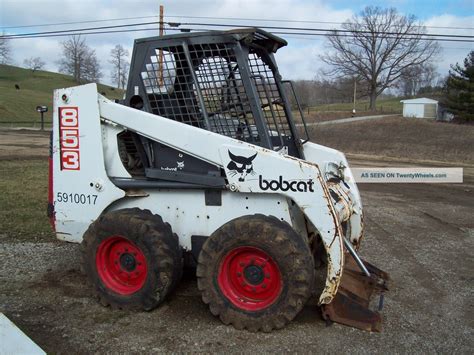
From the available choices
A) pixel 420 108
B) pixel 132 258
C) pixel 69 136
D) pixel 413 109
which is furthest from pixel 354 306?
pixel 413 109

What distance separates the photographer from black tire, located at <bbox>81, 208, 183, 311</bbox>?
162 inches

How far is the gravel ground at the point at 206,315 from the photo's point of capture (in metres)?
3.76

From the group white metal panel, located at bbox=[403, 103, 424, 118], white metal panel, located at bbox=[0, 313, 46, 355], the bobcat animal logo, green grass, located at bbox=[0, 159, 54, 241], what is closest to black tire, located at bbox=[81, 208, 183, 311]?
the bobcat animal logo

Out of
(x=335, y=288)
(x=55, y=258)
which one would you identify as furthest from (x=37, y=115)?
(x=335, y=288)

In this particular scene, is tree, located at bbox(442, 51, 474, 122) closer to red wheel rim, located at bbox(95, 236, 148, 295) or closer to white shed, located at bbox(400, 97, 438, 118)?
white shed, located at bbox(400, 97, 438, 118)

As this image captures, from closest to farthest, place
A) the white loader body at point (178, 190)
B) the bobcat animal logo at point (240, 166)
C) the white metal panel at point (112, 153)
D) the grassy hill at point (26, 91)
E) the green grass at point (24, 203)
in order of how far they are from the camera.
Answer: the white loader body at point (178, 190)
the bobcat animal logo at point (240, 166)
the white metal panel at point (112, 153)
the green grass at point (24, 203)
the grassy hill at point (26, 91)

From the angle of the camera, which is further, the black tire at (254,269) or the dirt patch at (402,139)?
the dirt patch at (402,139)

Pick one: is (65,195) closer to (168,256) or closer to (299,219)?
(168,256)

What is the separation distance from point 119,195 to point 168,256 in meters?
0.80

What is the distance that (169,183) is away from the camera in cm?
436

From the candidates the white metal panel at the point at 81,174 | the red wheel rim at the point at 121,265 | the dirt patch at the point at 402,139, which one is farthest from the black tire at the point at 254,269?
the dirt patch at the point at 402,139

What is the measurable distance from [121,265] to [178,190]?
0.85 meters

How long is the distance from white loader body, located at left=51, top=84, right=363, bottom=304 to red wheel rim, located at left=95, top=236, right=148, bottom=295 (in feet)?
1.28

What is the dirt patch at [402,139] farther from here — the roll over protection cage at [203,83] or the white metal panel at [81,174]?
the white metal panel at [81,174]
